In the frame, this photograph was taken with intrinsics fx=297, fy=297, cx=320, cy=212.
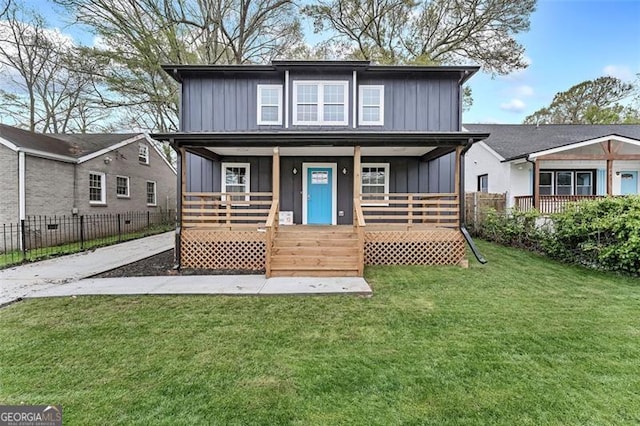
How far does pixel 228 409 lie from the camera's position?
2.48 m

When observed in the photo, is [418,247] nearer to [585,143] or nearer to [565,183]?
[585,143]

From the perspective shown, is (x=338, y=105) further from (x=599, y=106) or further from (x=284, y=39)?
(x=599, y=106)

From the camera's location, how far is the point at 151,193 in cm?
1866

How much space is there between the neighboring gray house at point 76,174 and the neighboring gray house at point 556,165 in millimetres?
18826

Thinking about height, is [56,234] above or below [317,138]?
below

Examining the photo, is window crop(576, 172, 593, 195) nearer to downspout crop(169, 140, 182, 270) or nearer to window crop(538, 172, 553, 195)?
window crop(538, 172, 553, 195)

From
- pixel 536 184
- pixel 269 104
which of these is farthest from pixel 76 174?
pixel 536 184

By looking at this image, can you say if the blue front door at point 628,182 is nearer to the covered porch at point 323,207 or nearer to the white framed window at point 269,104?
the covered porch at point 323,207

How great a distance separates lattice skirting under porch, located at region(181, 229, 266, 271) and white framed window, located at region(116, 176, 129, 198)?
10.4 m

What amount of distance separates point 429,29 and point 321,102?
13.9 meters

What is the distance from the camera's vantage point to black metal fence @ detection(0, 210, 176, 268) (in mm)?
9766

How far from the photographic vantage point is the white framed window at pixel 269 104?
399 inches

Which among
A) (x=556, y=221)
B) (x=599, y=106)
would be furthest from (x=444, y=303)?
(x=599, y=106)

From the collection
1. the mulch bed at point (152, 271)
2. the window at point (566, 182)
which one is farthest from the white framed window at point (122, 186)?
the window at point (566, 182)
